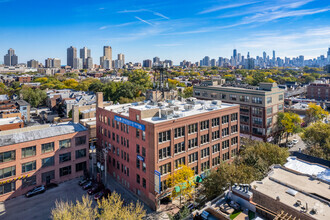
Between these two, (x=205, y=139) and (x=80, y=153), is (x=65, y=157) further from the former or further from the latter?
(x=205, y=139)

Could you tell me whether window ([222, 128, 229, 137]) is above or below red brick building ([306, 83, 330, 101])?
below

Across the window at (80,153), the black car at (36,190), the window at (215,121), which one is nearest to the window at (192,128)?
the window at (215,121)

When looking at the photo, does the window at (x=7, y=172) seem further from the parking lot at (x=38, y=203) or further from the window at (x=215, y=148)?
the window at (x=215, y=148)

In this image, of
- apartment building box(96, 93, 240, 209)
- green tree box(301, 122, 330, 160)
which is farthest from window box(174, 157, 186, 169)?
green tree box(301, 122, 330, 160)

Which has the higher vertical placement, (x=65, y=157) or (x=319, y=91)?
(x=319, y=91)

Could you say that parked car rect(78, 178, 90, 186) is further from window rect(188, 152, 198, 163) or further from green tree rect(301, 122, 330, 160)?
green tree rect(301, 122, 330, 160)

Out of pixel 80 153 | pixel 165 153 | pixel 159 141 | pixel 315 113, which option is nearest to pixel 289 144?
pixel 315 113
